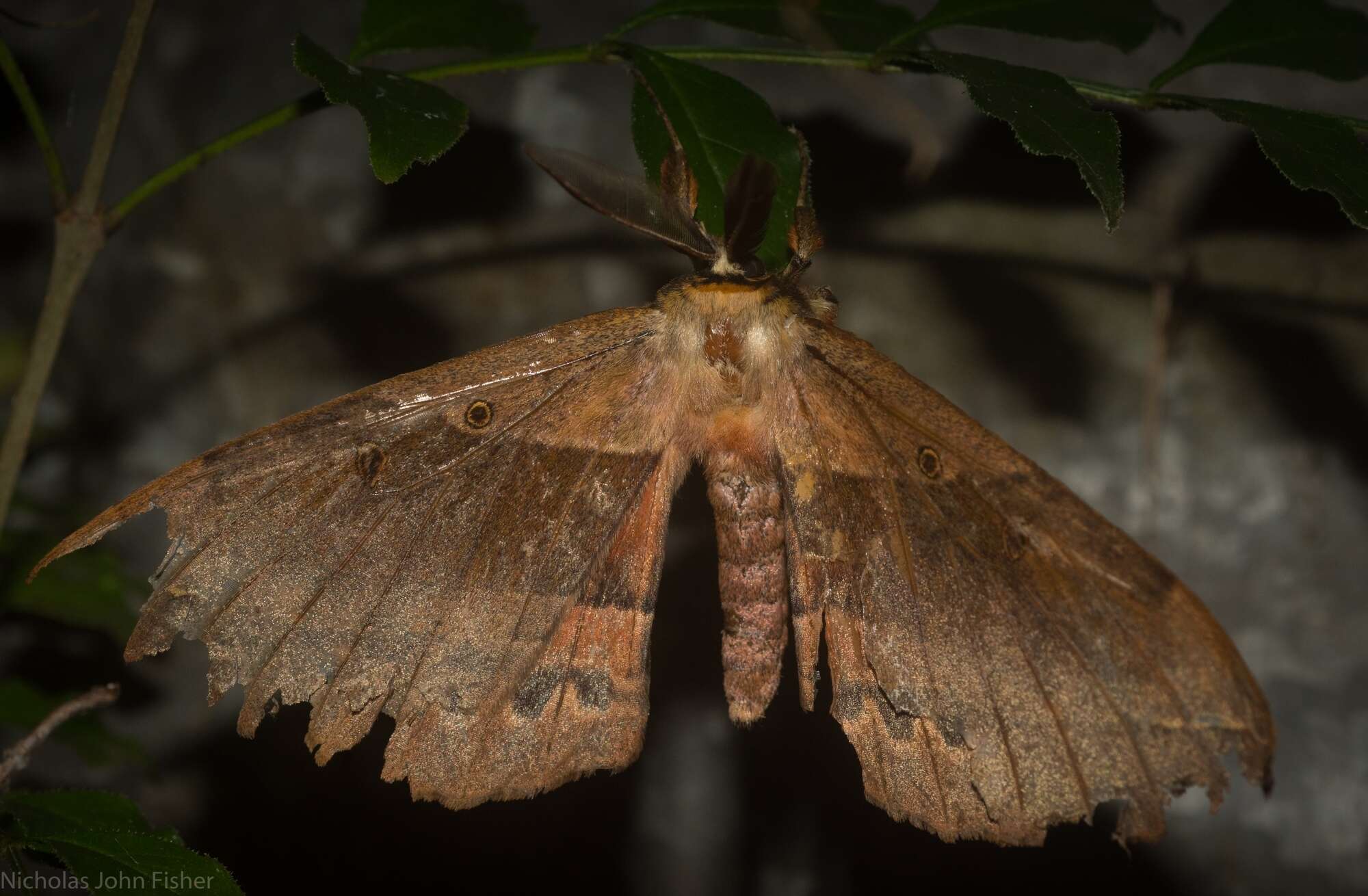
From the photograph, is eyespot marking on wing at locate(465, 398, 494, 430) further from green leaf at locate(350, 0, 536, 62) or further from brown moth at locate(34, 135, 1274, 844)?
green leaf at locate(350, 0, 536, 62)

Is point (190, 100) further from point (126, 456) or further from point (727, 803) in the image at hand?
point (727, 803)

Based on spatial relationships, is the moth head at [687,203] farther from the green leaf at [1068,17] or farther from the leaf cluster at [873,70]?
the green leaf at [1068,17]

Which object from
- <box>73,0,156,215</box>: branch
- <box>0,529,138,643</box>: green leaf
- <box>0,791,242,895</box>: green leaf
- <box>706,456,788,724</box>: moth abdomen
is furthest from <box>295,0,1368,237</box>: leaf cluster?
<box>0,529,138,643</box>: green leaf

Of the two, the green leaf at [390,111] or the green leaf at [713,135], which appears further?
the green leaf at [713,135]

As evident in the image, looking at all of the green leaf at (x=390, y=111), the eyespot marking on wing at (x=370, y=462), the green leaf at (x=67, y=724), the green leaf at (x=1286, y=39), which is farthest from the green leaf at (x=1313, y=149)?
the green leaf at (x=67, y=724)

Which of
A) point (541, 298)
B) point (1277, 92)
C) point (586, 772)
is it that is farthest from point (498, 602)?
point (1277, 92)

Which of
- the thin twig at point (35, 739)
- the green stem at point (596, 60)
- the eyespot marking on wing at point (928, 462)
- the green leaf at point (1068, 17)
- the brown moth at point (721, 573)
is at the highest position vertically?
the green leaf at point (1068, 17)

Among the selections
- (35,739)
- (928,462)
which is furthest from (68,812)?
(928,462)

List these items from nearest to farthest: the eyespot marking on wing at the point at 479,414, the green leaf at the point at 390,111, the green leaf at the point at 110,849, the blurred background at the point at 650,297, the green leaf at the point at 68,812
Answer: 1. the green leaf at the point at 390,111
2. the green leaf at the point at 110,849
3. the green leaf at the point at 68,812
4. the eyespot marking on wing at the point at 479,414
5. the blurred background at the point at 650,297
